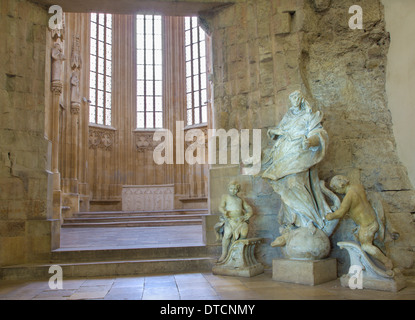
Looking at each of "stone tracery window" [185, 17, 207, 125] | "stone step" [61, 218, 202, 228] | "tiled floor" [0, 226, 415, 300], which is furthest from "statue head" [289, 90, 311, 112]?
"stone tracery window" [185, 17, 207, 125]

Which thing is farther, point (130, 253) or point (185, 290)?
point (130, 253)

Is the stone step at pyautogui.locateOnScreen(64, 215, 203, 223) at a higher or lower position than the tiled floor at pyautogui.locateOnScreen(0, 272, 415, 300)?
higher

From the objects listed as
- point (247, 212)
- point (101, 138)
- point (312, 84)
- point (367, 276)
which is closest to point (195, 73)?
point (101, 138)

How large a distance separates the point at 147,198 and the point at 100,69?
5952 mm

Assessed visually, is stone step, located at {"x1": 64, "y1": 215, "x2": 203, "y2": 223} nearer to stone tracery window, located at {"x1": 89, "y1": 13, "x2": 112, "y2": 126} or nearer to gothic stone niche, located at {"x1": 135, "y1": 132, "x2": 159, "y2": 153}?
gothic stone niche, located at {"x1": 135, "y1": 132, "x2": 159, "y2": 153}

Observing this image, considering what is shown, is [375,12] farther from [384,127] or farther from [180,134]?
[180,134]

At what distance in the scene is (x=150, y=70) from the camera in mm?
17812

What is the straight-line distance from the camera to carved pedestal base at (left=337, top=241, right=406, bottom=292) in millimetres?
4156

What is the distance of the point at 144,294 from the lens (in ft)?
13.7

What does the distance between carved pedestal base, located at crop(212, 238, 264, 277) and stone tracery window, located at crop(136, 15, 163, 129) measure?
508 inches

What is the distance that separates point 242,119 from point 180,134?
11.0 m

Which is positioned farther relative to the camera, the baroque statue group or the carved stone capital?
the carved stone capital

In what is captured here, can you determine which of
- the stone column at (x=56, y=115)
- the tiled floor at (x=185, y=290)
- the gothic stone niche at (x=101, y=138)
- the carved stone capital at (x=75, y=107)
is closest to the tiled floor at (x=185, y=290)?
the tiled floor at (x=185, y=290)

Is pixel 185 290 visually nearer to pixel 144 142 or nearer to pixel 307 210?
pixel 307 210
